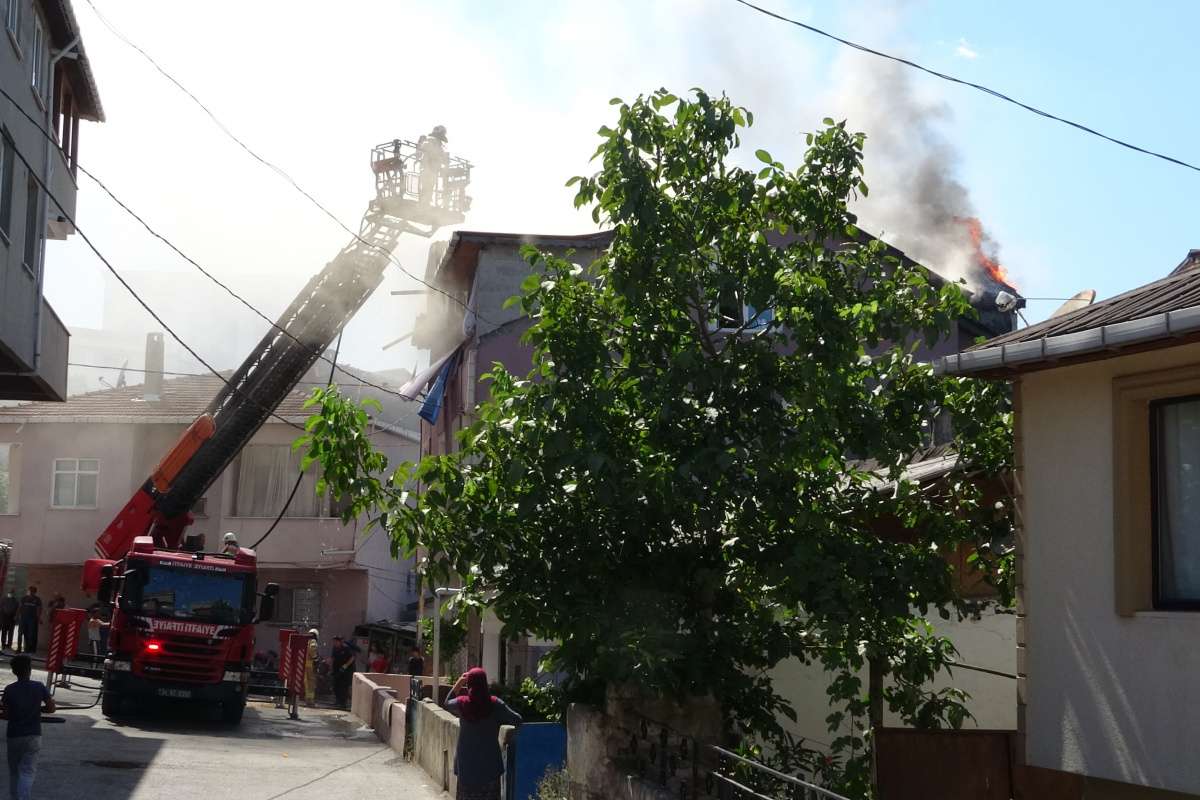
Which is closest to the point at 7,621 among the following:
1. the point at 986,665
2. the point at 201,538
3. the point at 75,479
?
the point at 75,479

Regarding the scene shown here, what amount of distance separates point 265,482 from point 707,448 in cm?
3200

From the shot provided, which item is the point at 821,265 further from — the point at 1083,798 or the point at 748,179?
the point at 1083,798

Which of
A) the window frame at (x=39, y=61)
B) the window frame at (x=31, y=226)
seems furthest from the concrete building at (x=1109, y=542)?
the window frame at (x=39, y=61)

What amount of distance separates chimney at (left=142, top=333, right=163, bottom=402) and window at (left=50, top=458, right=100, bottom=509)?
2.58 metres

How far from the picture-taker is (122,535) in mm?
23969

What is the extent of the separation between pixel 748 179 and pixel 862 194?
87 centimetres

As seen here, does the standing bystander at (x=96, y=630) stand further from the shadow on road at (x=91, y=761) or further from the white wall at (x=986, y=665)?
the white wall at (x=986, y=665)

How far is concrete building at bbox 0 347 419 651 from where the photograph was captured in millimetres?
37781

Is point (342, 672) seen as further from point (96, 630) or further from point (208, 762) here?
point (208, 762)

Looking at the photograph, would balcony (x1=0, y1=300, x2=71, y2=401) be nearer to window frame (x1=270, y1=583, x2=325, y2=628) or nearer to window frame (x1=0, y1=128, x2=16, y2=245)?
window frame (x1=0, y1=128, x2=16, y2=245)

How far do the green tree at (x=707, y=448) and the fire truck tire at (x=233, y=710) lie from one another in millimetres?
14848

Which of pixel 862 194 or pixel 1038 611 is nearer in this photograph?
pixel 1038 611

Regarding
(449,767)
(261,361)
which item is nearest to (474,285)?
(261,361)

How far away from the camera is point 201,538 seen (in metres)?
23.7
